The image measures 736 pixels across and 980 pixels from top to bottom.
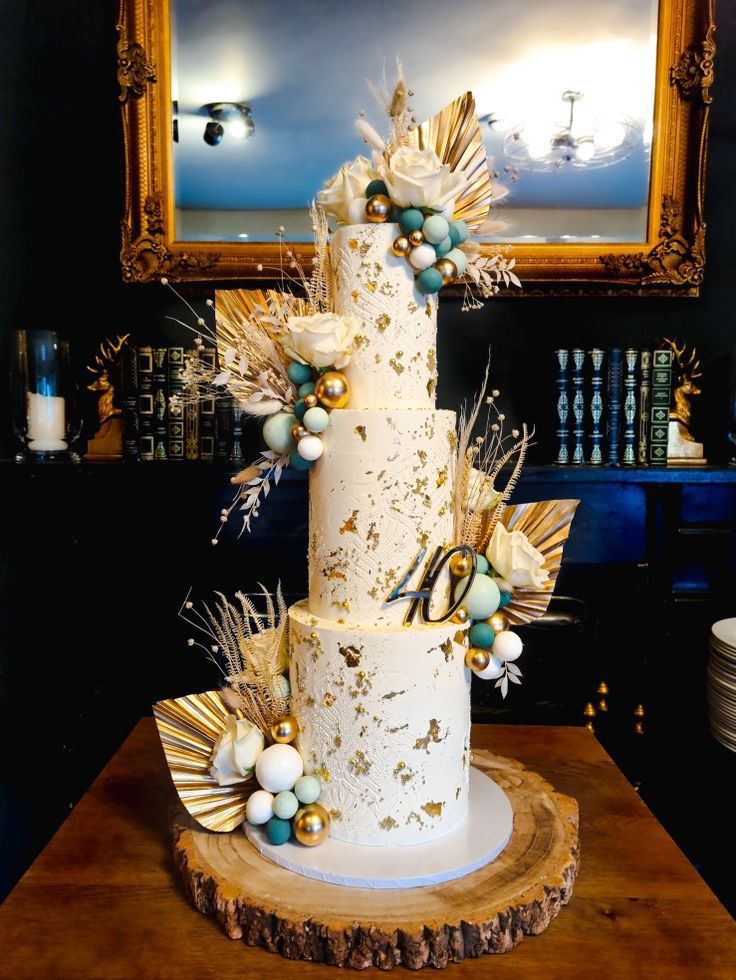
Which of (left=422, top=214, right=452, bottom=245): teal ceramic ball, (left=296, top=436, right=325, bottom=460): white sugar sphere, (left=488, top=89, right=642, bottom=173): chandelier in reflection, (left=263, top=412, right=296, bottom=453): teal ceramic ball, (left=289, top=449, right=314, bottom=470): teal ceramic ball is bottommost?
(left=289, top=449, right=314, bottom=470): teal ceramic ball

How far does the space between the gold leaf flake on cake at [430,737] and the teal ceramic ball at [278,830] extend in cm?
19

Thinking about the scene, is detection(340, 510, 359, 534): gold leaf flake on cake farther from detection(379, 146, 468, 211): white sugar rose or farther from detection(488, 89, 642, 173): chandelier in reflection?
detection(488, 89, 642, 173): chandelier in reflection

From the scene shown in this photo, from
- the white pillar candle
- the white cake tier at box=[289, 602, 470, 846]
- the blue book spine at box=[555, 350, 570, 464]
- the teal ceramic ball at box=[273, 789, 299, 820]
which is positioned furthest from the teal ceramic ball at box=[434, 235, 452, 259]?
the white pillar candle

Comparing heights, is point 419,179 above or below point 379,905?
above

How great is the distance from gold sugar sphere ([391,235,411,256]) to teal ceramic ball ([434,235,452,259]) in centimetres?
4

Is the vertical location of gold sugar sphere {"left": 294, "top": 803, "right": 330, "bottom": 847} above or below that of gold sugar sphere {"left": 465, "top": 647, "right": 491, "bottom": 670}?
below

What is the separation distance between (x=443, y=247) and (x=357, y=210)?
0.40 feet

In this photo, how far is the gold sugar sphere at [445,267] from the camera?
1007 millimetres

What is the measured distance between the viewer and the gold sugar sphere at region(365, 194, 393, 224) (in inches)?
38.8

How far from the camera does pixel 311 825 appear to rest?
0.98 m

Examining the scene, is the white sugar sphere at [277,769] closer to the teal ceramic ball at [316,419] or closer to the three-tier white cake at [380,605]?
the three-tier white cake at [380,605]

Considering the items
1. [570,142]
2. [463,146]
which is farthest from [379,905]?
[570,142]

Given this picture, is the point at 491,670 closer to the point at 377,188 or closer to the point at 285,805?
the point at 285,805

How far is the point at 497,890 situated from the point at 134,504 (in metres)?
1.57
